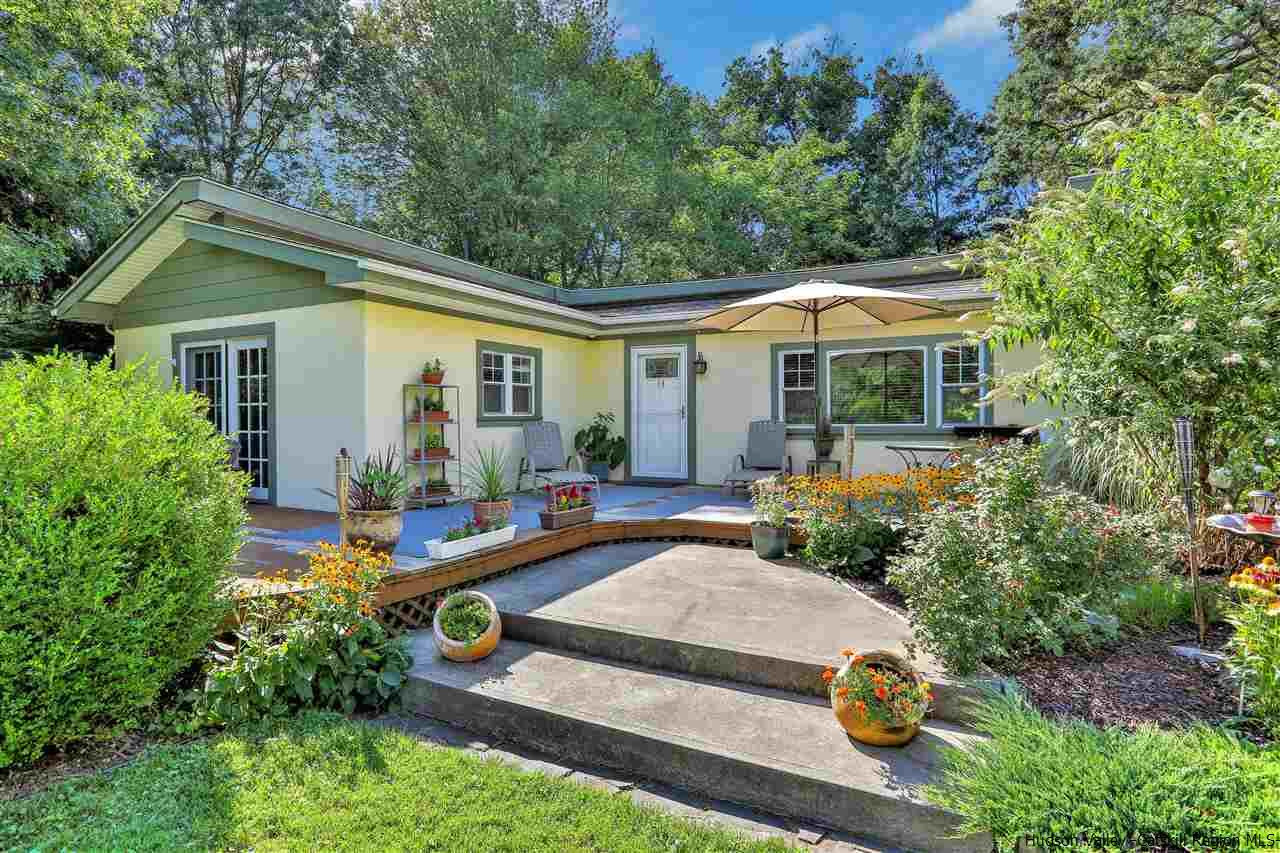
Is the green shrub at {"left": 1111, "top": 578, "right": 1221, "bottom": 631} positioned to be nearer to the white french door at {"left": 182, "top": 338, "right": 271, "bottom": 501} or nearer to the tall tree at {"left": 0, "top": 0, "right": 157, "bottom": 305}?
the white french door at {"left": 182, "top": 338, "right": 271, "bottom": 501}

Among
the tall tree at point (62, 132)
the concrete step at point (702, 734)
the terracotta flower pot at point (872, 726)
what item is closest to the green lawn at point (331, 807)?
the concrete step at point (702, 734)

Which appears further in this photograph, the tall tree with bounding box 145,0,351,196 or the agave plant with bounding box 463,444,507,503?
the tall tree with bounding box 145,0,351,196

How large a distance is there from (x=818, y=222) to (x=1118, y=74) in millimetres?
7262

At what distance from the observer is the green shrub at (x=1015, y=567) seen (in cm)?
297

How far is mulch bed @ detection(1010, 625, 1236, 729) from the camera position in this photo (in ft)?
8.49

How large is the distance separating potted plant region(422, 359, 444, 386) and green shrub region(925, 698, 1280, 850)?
6154 millimetres

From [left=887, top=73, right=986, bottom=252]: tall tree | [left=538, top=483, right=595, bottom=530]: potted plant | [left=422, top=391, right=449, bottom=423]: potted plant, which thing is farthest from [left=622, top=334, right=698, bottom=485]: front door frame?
[left=887, top=73, right=986, bottom=252]: tall tree

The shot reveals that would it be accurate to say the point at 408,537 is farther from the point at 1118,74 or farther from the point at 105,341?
the point at 1118,74

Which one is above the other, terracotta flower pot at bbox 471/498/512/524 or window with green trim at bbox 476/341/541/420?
window with green trim at bbox 476/341/541/420

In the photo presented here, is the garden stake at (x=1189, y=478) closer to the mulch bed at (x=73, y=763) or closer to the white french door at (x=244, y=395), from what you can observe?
the mulch bed at (x=73, y=763)

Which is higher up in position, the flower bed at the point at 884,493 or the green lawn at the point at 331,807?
the flower bed at the point at 884,493

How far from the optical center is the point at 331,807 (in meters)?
2.44

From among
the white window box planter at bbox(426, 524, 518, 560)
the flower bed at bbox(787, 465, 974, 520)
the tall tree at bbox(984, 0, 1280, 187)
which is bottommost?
the white window box planter at bbox(426, 524, 518, 560)

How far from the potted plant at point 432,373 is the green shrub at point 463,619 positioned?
3.87m
